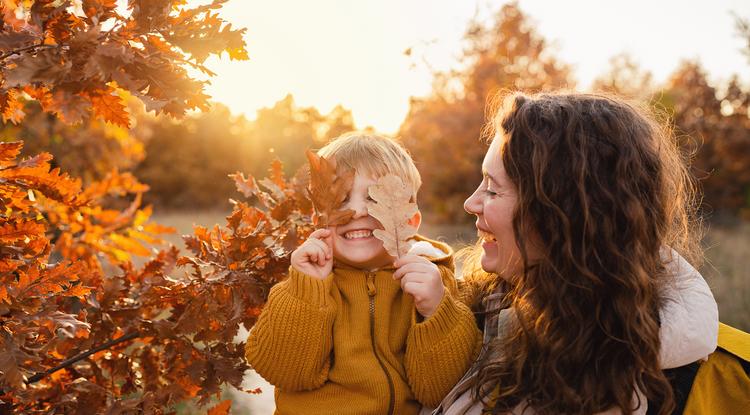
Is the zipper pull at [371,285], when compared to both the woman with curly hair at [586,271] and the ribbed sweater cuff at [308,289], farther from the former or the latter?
the woman with curly hair at [586,271]

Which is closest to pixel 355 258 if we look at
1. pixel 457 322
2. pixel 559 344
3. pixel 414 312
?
pixel 414 312

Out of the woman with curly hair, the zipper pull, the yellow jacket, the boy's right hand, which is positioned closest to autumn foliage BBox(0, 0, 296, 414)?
the boy's right hand

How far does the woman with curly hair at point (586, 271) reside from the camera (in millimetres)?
1639

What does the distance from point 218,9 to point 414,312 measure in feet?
3.51

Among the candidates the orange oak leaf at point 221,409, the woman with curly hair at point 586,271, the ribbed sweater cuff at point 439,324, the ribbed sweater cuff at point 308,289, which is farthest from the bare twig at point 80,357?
the woman with curly hair at point 586,271

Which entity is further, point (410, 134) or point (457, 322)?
point (410, 134)

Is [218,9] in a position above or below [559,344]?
above

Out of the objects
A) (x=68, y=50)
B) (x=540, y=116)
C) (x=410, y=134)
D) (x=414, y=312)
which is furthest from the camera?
(x=410, y=134)

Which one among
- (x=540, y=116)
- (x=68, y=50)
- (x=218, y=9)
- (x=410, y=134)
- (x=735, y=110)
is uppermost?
(x=218, y=9)

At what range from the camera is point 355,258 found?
202 cm

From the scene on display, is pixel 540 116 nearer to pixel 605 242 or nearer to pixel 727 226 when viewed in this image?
pixel 605 242

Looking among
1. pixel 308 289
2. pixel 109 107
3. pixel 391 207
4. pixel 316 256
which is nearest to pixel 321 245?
pixel 316 256

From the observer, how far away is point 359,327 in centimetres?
200

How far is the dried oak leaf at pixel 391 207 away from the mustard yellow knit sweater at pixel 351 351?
0.25 metres
